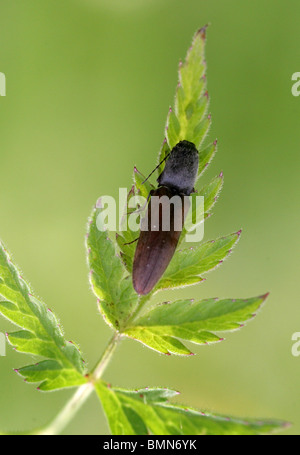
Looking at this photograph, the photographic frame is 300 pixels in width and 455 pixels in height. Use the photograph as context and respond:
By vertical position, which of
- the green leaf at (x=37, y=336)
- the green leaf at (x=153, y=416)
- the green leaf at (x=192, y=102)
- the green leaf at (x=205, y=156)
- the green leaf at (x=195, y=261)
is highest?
the green leaf at (x=192, y=102)

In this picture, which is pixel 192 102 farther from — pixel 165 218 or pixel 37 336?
pixel 37 336

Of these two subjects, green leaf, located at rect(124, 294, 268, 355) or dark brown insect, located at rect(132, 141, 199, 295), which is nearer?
green leaf, located at rect(124, 294, 268, 355)

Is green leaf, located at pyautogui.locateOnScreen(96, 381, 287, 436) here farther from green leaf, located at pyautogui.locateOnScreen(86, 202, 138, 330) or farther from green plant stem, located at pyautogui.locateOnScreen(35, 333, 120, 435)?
green leaf, located at pyautogui.locateOnScreen(86, 202, 138, 330)

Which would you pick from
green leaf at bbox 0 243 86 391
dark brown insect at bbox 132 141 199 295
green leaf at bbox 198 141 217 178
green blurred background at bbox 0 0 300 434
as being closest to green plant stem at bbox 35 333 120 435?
green leaf at bbox 0 243 86 391

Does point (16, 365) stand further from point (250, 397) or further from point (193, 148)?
point (193, 148)

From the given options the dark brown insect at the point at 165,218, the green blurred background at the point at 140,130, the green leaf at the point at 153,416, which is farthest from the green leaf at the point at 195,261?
the green blurred background at the point at 140,130

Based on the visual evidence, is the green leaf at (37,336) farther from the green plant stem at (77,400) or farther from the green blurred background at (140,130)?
the green blurred background at (140,130)
